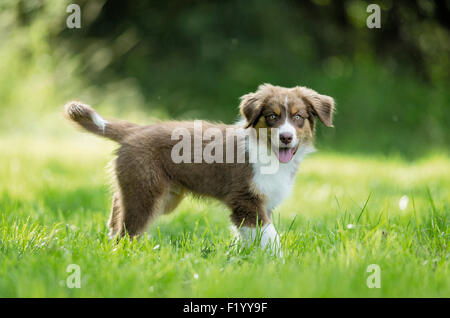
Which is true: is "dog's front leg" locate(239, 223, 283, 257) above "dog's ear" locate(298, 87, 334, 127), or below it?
below

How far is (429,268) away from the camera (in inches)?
123

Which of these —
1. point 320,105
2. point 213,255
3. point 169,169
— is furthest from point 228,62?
point 213,255

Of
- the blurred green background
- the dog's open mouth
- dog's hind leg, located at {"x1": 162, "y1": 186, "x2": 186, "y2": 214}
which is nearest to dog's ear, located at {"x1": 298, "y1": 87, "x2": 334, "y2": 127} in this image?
the dog's open mouth

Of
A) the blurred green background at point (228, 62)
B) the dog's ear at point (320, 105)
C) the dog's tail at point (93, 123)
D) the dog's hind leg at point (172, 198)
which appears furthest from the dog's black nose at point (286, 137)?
the blurred green background at point (228, 62)

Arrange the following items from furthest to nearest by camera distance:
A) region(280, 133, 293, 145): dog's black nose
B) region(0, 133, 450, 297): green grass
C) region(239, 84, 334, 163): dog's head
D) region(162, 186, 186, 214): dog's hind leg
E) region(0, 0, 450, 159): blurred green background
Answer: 1. region(0, 0, 450, 159): blurred green background
2. region(162, 186, 186, 214): dog's hind leg
3. region(239, 84, 334, 163): dog's head
4. region(280, 133, 293, 145): dog's black nose
5. region(0, 133, 450, 297): green grass

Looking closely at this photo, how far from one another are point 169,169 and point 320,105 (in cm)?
124

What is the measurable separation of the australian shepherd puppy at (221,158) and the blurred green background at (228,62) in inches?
210

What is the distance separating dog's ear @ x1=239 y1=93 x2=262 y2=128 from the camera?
13.0ft

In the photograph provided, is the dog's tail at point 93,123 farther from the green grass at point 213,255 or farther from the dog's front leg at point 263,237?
the dog's front leg at point 263,237

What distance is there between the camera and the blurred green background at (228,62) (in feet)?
31.1

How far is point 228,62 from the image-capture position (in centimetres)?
1199

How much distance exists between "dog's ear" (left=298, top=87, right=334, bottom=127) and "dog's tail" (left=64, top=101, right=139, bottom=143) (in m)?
1.35

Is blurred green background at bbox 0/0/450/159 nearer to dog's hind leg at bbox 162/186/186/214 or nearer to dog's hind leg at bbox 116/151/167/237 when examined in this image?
dog's hind leg at bbox 162/186/186/214

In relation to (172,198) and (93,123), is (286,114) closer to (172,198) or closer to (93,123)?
(172,198)
